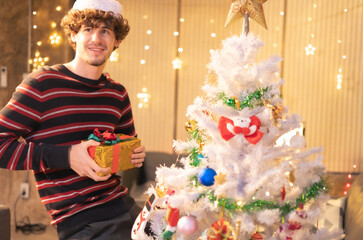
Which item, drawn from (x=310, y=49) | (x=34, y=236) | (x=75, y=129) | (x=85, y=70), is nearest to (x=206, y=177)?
(x=75, y=129)

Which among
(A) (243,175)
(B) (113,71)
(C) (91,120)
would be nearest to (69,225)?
(C) (91,120)

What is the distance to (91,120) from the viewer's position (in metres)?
1.61

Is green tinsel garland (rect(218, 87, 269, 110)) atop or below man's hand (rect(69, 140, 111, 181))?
atop

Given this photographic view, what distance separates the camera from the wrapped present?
1.45m

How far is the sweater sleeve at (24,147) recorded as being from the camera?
146 centimetres

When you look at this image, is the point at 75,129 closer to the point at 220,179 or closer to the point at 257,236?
the point at 220,179

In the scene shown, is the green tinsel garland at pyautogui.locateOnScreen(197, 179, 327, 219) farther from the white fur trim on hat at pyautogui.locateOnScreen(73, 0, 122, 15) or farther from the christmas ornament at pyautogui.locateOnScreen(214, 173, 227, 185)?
the white fur trim on hat at pyautogui.locateOnScreen(73, 0, 122, 15)

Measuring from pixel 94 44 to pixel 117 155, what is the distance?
1.34 ft

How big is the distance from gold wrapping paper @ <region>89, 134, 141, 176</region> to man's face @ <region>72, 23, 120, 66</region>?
0.29m

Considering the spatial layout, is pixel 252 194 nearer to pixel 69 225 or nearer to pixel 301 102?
pixel 69 225

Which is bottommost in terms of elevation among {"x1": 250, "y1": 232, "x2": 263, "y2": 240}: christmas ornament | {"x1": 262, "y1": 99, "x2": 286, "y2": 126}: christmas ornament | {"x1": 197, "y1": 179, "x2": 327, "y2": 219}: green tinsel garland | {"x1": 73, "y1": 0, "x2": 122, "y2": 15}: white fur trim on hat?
{"x1": 250, "y1": 232, "x2": 263, "y2": 240}: christmas ornament

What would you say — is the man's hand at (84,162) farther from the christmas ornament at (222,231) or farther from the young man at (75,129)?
the christmas ornament at (222,231)

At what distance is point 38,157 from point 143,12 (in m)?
2.88

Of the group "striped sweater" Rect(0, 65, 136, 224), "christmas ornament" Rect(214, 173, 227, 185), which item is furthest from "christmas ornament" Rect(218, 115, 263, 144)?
"striped sweater" Rect(0, 65, 136, 224)
